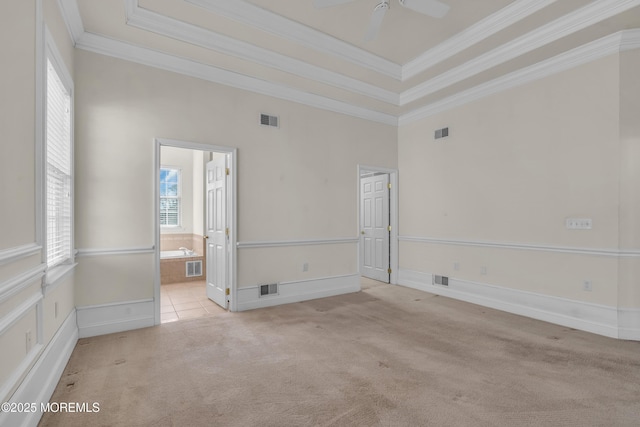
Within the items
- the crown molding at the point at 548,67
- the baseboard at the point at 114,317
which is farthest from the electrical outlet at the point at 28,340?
the crown molding at the point at 548,67

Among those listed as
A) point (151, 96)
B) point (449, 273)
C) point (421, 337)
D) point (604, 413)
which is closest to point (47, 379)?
point (151, 96)

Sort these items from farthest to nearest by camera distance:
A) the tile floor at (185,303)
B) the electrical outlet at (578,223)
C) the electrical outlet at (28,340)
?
the tile floor at (185,303)
the electrical outlet at (578,223)
the electrical outlet at (28,340)

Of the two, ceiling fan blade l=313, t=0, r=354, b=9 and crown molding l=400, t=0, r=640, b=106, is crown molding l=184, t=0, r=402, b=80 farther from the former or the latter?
ceiling fan blade l=313, t=0, r=354, b=9

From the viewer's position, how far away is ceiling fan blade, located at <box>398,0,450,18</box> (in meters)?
2.78

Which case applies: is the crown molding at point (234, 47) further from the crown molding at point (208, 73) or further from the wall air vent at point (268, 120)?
the wall air vent at point (268, 120)

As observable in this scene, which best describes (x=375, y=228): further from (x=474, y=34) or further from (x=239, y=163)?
(x=474, y=34)

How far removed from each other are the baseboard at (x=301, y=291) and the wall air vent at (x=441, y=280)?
4.16 ft

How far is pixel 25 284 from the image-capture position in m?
1.81

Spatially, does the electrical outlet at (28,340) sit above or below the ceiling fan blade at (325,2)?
below

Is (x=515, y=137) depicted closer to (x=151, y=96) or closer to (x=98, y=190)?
(x=151, y=96)

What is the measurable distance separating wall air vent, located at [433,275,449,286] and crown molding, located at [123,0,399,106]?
309 centimetres

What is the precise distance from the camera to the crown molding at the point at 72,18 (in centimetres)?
277

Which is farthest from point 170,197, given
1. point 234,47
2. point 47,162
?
point 47,162

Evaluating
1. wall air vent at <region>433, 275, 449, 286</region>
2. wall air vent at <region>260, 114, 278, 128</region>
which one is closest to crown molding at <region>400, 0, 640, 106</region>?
wall air vent at <region>260, 114, 278, 128</region>
